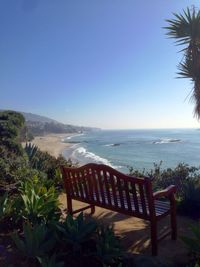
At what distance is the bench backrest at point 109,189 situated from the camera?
401cm

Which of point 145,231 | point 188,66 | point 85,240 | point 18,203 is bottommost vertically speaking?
point 145,231

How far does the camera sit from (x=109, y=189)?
471 centimetres

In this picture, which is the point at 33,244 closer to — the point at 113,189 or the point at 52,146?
the point at 113,189

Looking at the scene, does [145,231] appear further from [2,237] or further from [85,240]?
[2,237]

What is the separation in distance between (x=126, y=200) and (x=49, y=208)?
1.15m

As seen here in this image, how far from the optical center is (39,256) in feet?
11.1

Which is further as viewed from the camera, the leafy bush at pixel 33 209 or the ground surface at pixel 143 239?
the leafy bush at pixel 33 209

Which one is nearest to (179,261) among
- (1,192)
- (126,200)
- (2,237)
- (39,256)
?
(126,200)

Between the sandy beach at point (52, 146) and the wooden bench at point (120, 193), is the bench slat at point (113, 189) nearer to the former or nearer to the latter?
the wooden bench at point (120, 193)

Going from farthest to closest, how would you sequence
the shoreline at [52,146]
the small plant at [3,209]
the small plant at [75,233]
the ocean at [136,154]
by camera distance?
the shoreline at [52,146]
the ocean at [136,154]
the small plant at [3,209]
the small plant at [75,233]

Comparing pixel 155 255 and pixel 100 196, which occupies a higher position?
pixel 100 196

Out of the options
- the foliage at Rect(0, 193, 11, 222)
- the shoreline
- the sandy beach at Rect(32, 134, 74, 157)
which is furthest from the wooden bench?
the sandy beach at Rect(32, 134, 74, 157)

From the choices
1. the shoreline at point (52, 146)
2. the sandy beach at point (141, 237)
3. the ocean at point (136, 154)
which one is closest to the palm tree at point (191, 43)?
the sandy beach at point (141, 237)

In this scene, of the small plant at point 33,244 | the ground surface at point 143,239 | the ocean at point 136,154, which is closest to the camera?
the small plant at point 33,244
